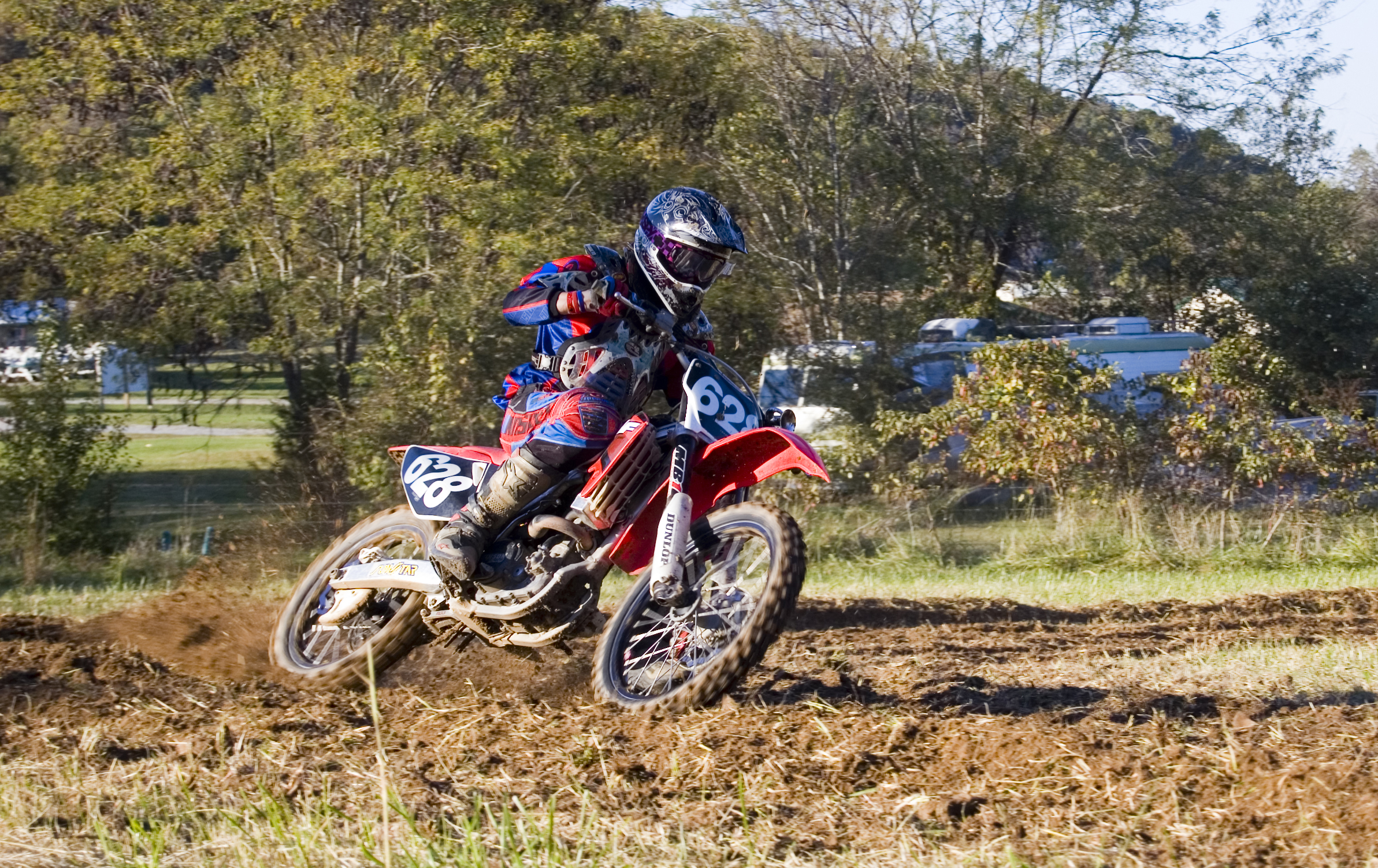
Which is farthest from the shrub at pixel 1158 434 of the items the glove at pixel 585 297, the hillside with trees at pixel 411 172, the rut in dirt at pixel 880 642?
the glove at pixel 585 297

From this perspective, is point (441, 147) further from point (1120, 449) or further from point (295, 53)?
point (1120, 449)

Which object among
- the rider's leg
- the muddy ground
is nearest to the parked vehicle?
the muddy ground

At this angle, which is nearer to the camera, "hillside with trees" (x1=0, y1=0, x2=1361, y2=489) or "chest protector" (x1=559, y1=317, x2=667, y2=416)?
"chest protector" (x1=559, y1=317, x2=667, y2=416)

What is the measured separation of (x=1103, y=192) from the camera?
27.4 metres

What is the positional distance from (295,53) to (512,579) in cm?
1373

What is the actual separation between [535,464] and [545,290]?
68cm

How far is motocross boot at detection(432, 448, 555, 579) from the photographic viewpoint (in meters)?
5.60

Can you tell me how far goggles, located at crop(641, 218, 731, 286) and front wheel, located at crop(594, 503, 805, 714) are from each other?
91 cm

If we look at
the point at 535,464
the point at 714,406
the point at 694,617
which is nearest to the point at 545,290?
the point at 535,464

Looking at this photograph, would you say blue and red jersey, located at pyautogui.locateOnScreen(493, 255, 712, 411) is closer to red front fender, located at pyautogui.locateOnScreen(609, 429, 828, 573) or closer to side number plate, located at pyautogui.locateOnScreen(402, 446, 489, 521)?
side number plate, located at pyautogui.locateOnScreen(402, 446, 489, 521)

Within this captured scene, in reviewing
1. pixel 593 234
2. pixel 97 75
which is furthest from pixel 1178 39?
→ pixel 97 75

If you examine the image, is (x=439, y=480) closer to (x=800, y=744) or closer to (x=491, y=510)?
(x=491, y=510)

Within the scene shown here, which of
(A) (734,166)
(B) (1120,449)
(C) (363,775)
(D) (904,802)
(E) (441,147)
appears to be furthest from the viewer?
(A) (734,166)

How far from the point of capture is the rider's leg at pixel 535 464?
556 cm
